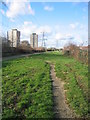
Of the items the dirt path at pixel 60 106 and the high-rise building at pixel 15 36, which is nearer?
the dirt path at pixel 60 106

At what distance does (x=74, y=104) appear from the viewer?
15.3 feet

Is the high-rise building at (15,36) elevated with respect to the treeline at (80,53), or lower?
elevated

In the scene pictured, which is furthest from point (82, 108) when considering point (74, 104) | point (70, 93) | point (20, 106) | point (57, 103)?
point (20, 106)

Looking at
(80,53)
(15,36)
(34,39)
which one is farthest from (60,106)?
(34,39)

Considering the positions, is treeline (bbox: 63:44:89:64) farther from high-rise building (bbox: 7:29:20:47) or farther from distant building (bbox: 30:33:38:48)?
distant building (bbox: 30:33:38:48)

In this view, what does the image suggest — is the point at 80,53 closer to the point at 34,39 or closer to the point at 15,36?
the point at 15,36

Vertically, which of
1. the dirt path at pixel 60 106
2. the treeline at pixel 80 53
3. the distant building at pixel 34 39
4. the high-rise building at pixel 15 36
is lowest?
the dirt path at pixel 60 106

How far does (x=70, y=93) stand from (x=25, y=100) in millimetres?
1598

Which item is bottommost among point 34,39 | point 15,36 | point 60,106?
point 60,106

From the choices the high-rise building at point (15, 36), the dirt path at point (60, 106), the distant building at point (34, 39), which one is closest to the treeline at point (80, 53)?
the dirt path at point (60, 106)

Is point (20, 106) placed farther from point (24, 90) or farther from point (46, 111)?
point (24, 90)

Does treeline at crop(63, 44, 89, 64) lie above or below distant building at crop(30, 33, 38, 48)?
below

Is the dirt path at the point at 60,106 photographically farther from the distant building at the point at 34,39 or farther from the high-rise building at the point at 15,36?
the distant building at the point at 34,39

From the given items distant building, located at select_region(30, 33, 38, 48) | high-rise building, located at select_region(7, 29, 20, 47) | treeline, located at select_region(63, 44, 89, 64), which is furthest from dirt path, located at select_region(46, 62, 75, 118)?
distant building, located at select_region(30, 33, 38, 48)
